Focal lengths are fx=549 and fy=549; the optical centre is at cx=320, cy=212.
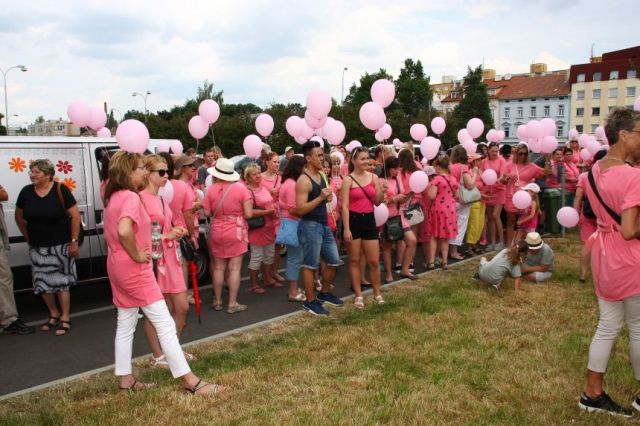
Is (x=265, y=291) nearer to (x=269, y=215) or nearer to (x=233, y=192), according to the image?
(x=269, y=215)

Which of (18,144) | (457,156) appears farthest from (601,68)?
(18,144)

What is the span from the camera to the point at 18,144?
608cm

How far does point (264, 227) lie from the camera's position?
7.12m

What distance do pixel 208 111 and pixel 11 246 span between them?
3319 millimetres

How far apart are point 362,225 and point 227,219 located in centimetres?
156

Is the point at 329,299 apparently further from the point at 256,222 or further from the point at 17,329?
the point at 17,329

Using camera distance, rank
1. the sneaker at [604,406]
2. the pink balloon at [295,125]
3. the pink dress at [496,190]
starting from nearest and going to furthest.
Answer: the sneaker at [604,406] < the pink balloon at [295,125] < the pink dress at [496,190]

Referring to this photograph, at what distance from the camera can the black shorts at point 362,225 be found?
632cm

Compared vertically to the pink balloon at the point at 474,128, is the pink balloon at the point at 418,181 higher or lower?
lower

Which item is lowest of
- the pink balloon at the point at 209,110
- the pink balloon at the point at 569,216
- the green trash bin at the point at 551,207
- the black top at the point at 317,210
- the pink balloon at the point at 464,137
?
the green trash bin at the point at 551,207

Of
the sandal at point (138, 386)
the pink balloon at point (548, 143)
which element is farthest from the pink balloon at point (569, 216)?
the sandal at point (138, 386)

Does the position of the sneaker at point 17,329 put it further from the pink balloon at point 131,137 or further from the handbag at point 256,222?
the handbag at point 256,222

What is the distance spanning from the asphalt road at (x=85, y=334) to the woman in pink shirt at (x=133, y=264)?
118cm

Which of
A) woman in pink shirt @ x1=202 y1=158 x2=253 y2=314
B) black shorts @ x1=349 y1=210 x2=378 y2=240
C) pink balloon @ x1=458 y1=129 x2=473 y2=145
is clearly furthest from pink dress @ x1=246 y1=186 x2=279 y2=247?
pink balloon @ x1=458 y1=129 x2=473 y2=145
